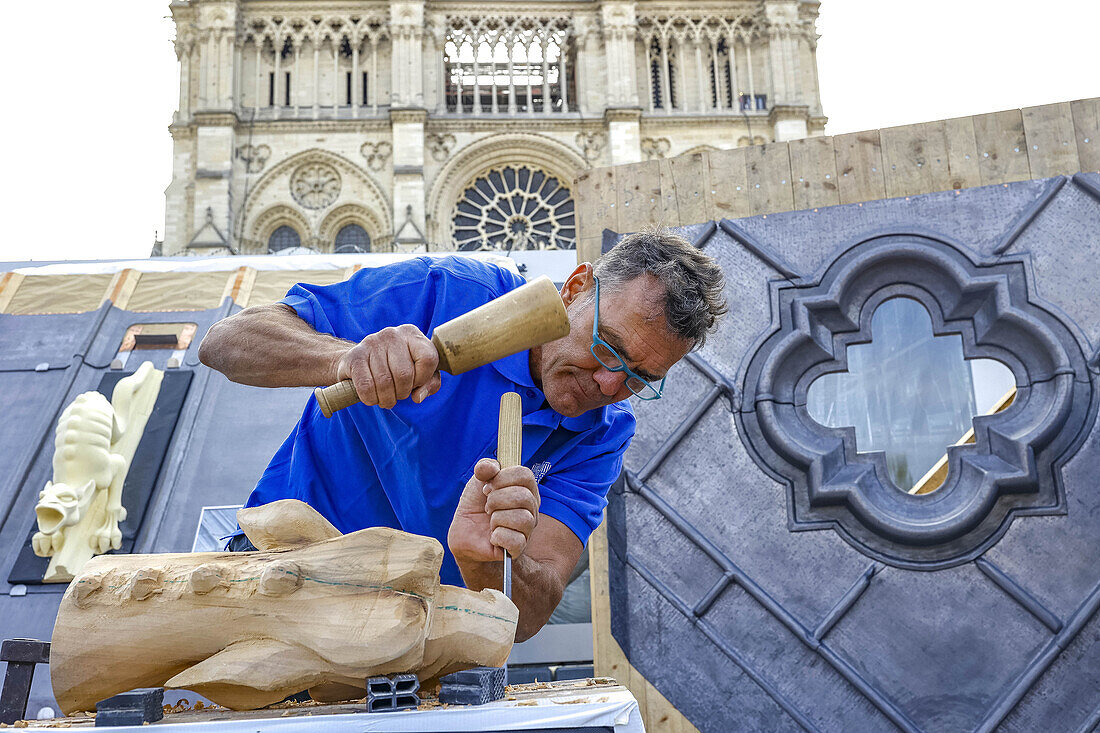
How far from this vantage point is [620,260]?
2.08 meters

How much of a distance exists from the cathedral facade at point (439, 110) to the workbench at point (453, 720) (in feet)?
70.7

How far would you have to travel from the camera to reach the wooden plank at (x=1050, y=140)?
377cm

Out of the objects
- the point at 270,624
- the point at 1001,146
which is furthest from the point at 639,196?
the point at 270,624

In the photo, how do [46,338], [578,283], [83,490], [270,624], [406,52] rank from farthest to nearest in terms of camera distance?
[406,52] → [46,338] → [83,490] → [578,283] → [270,624]

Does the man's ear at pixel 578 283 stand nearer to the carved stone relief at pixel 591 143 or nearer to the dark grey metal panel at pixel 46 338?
the dark grey metal panel at pixel 46 338

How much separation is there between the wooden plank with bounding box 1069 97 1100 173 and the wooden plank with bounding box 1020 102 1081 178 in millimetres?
21

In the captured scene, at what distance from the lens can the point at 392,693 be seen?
1.41m

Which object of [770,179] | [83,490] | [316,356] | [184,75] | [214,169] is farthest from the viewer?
[184,75]

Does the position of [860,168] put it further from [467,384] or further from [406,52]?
[406,52]

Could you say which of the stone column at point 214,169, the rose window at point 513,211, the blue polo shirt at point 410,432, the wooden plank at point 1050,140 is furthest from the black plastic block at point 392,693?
the stone column at point 214,169

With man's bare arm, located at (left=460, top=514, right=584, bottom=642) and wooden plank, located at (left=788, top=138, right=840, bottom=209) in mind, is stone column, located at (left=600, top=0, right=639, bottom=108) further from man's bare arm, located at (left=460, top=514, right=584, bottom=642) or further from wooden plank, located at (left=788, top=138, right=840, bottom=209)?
man's bare arm, located at (left=460, top=514, right=584, bottom=642)

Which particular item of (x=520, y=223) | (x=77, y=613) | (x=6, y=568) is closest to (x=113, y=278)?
(x=6, y=568)

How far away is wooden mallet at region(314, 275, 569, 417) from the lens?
1.63 m

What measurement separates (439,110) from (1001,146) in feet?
72.5
